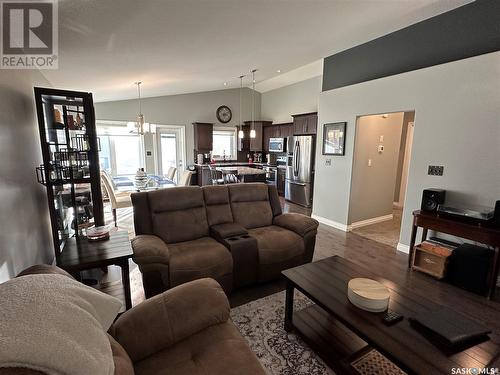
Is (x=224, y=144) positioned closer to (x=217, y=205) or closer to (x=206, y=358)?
(x=217, y=205)

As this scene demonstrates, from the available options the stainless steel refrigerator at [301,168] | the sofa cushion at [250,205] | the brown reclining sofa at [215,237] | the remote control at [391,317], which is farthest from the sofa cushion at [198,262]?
the stainless steel refrigerator at [301,168]

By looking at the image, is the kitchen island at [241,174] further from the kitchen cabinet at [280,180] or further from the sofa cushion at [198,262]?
the sofa cushion at [198,262]

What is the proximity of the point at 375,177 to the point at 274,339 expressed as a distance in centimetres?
369

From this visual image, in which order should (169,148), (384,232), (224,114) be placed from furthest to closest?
(224,114) → (169,148) → (384,232)

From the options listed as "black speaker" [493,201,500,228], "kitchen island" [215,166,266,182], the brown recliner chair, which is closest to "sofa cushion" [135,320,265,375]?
the brown recliner chair

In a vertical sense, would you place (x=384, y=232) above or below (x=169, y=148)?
below

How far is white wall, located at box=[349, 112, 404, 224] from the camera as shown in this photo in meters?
4.25

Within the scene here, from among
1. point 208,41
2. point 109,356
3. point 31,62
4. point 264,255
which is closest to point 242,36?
point 208,41

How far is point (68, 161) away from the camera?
241 centimetres

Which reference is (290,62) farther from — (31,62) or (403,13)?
(31,62)

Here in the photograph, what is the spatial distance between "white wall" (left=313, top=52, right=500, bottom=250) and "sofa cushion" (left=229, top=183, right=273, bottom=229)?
6.63 feet

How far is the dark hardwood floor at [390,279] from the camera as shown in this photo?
2145 mm

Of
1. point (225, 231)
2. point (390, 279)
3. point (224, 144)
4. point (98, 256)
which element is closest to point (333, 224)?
point (390, 279)

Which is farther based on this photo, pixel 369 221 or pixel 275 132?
pixel 275 132
